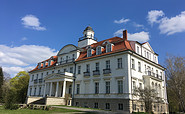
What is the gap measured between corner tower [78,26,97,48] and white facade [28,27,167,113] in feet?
20.4

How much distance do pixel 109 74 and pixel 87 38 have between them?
17.1 m

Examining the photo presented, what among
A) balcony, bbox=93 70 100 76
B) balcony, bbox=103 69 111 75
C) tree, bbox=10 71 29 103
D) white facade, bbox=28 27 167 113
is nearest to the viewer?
white facade, bbox=28 27 167 113

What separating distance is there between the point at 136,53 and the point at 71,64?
14137mm

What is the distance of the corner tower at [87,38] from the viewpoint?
39.7 meters

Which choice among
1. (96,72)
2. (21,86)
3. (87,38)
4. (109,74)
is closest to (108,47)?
(96,72)

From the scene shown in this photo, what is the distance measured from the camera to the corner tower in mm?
39719

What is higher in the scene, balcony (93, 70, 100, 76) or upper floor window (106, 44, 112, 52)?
upper floor window (106, 44, 112, 52)

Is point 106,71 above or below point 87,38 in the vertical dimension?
below

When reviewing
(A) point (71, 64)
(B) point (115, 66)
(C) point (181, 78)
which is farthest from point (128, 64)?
(C) point (181, 78)

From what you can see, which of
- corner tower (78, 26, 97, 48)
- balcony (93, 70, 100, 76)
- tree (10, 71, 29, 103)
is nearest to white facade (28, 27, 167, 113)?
balcony (93, 70, 100, 76)

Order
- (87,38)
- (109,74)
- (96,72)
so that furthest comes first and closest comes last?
1. (87,38)
2. (96,72)
3. (109,74)

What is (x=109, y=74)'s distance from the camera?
82.0ft

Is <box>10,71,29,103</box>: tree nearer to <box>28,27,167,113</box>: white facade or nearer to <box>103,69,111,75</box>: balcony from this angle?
<box>28,27,167,113</box>: white facade

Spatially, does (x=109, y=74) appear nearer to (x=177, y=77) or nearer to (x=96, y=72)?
(x=96, y=72)
